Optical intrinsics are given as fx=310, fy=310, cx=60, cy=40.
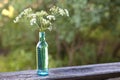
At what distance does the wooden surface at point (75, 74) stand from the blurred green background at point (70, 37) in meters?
0.94

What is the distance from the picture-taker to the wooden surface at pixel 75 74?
1.55 meters

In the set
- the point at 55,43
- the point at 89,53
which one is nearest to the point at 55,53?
the point at 55,43

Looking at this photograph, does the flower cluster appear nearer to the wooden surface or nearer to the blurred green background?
the wooden surface

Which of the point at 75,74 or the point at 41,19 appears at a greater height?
the point at 41,19

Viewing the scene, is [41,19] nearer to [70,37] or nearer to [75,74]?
[75,74]

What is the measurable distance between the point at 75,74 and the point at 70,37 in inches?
66.7

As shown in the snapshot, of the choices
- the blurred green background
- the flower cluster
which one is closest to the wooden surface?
the flower cluster

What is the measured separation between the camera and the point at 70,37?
10.7 feet

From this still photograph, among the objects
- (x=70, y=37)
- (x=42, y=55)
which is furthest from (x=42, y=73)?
(x=70, y=37)

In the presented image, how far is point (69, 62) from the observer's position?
3648 millimetres

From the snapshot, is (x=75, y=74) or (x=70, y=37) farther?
(x=70, y=37)

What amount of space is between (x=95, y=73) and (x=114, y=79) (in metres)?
0.12

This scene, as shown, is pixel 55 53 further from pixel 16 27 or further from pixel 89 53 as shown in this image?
pixel 16 27

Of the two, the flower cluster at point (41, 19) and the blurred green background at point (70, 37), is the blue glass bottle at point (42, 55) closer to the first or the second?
the flower cluster at point (41, 19)
